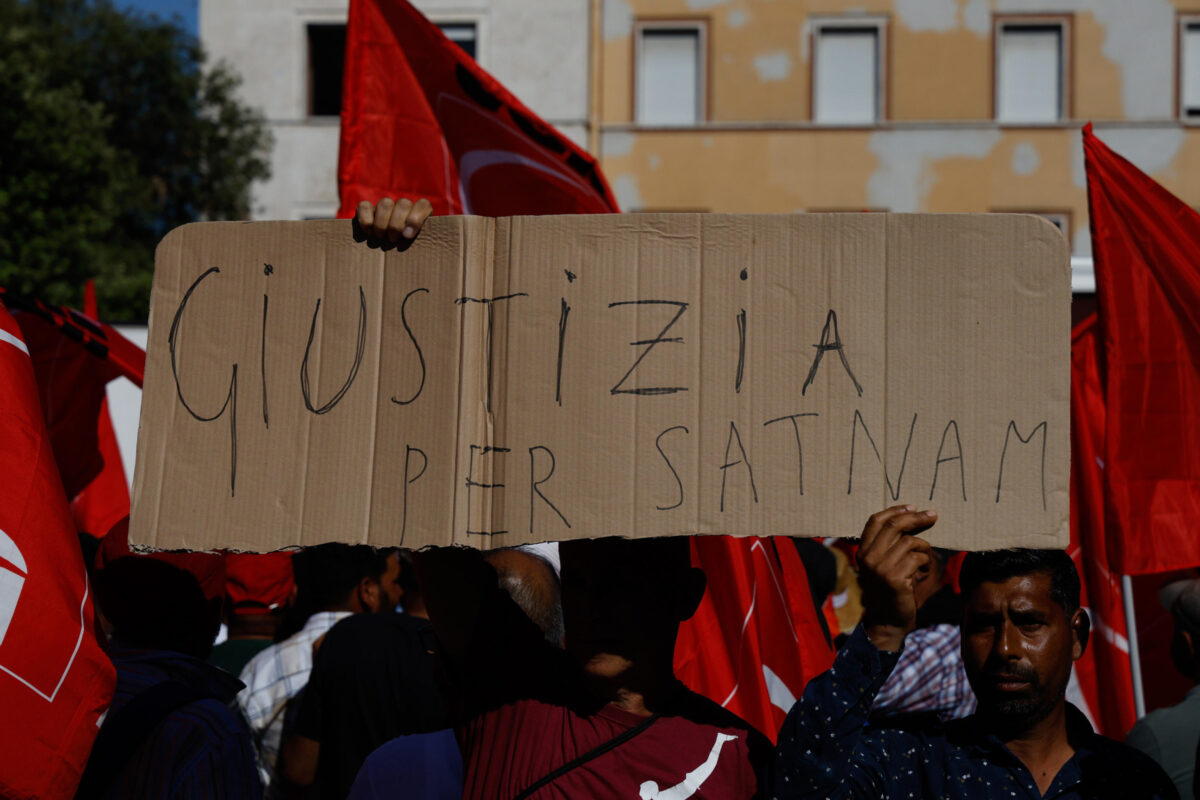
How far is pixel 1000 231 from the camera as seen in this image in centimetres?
219

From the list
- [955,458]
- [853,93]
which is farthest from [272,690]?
[853,93]

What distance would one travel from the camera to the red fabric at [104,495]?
571 cm

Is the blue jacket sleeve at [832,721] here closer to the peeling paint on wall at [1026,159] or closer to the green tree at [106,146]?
the green tree at [106,146]

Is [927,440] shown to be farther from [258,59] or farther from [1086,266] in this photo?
[258,59]

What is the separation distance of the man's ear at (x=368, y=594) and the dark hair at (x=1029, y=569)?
2.17 meters

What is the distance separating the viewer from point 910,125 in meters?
20.3

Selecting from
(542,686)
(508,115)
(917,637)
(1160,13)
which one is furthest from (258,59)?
(542,686)

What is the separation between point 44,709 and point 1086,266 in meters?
8.58

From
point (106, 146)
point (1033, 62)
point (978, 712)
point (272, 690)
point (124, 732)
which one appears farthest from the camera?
point (1033, 62)

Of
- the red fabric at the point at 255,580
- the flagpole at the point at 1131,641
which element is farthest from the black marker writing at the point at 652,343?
the red fabric at the point at 255,580

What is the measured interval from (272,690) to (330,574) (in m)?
0.40

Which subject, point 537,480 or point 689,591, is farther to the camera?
point 689,591

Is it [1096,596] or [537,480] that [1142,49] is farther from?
[537,480]

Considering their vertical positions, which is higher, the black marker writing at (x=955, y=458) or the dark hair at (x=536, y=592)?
the black marker writing at (x=955, y=458)
